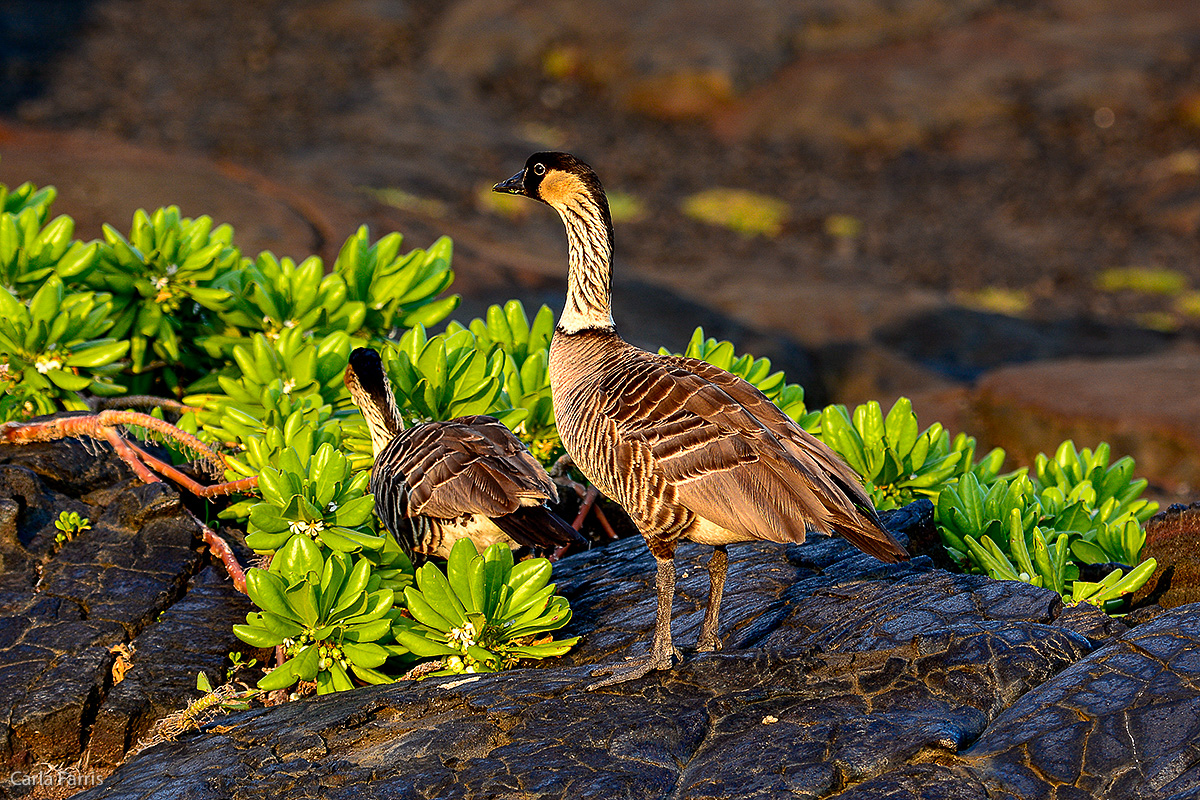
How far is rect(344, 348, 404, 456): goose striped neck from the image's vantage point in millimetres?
5555

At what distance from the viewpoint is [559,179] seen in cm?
520

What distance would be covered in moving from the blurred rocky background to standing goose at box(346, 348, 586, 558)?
20.8 feet

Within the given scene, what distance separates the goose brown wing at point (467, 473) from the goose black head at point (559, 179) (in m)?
1.13

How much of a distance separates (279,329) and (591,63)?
1812 centimetres

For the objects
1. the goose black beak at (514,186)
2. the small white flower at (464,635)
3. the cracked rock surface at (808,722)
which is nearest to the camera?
the cracked rock surface at (808,722)

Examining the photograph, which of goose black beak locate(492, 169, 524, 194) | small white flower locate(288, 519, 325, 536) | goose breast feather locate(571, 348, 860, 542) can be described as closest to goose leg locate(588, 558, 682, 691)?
goose breast feather locate(571, 348, 860, 542)

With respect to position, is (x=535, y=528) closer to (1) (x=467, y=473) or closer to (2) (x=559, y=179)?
(1) (x=467, y=473)

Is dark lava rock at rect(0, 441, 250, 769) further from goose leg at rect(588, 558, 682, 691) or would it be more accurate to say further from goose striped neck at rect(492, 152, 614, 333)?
goose striped neck at rect(492, 152, 614, 333)

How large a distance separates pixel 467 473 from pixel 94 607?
1644 millimetres

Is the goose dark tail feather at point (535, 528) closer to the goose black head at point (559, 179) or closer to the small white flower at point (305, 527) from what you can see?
the small white flower at point (305, 527)

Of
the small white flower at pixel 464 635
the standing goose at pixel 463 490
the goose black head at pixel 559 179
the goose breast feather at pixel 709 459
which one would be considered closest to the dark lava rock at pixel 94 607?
the standing goose at pixel 463 490

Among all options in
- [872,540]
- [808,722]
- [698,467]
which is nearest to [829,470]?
[872,540]

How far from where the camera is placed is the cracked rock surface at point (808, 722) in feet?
10.6

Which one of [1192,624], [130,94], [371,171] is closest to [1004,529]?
[1192,624]
